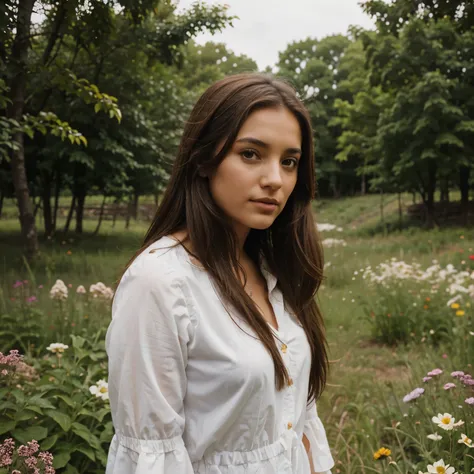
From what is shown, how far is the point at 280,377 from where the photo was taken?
1.35m

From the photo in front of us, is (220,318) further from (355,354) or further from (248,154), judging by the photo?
(355,354)

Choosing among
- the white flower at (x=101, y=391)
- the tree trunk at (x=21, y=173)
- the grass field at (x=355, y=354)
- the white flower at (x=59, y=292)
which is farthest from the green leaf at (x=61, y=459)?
the tree trunk at (x=21, y=173)

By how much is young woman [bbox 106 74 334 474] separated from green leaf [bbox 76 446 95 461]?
96 centimetres

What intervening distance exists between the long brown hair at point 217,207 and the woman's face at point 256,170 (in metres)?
0.02

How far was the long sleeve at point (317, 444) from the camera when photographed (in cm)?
175

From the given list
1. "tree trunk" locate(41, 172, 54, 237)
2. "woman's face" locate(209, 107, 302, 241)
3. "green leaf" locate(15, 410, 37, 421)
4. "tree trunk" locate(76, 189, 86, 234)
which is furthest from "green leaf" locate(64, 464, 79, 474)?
"tree trunk" locate(76, 189, 86, 234)

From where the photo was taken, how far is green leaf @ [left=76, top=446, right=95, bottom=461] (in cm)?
215

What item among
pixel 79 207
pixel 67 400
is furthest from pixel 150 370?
pixel 79 207

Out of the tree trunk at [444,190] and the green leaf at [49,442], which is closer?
the green leaf at [49,442]

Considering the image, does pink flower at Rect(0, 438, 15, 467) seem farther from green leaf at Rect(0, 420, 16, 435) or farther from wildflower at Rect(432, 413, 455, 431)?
wildflower at Rect(432, 413, 455, 431)

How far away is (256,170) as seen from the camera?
1.40 meters

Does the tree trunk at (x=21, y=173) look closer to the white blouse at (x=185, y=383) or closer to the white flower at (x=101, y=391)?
the white flower at (x=101, y=391)

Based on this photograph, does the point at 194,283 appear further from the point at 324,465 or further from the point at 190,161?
the point at 324,465

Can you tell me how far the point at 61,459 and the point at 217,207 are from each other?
4.43 ft
